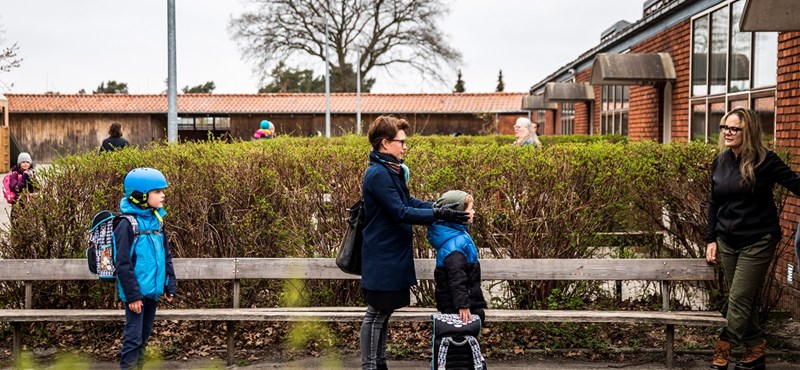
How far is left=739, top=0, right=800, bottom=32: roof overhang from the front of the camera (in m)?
6.63

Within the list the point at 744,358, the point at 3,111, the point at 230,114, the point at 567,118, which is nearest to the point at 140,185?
the point at 744,358

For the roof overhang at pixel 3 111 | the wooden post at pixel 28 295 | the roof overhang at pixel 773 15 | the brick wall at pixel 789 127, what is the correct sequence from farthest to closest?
the roof overhang at pixel 3 111 → the brick wall at pixel 789 127 → the wooden post at pixel 28 295 → the roof overhang at pixel 773 15

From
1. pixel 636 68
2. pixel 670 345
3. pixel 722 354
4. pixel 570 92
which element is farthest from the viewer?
pixel 570 92

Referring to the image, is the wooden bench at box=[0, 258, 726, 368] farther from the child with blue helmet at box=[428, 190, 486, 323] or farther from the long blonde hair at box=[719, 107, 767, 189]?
A: the child with blue helmet at box=[428, 190, 486, 323]

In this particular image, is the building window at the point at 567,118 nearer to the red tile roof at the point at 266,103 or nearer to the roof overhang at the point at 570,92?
the roof overhang at the point at 570,92

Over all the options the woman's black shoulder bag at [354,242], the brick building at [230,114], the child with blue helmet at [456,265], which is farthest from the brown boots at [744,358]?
the brick building at [230,114]

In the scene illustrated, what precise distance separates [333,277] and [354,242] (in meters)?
1.17

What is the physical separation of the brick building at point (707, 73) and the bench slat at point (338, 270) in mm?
1381

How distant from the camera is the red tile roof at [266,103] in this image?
4753 cm

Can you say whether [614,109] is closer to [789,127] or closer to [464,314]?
[789,127]

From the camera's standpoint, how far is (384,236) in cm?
539

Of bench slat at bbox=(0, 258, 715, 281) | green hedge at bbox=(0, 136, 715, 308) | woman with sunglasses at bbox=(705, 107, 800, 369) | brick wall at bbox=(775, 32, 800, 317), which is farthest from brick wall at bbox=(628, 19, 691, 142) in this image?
woman with sunglasses at bbox=(705, 107, 800, 369)

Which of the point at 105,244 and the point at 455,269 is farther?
the point at 105,244

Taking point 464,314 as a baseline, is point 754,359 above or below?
below
